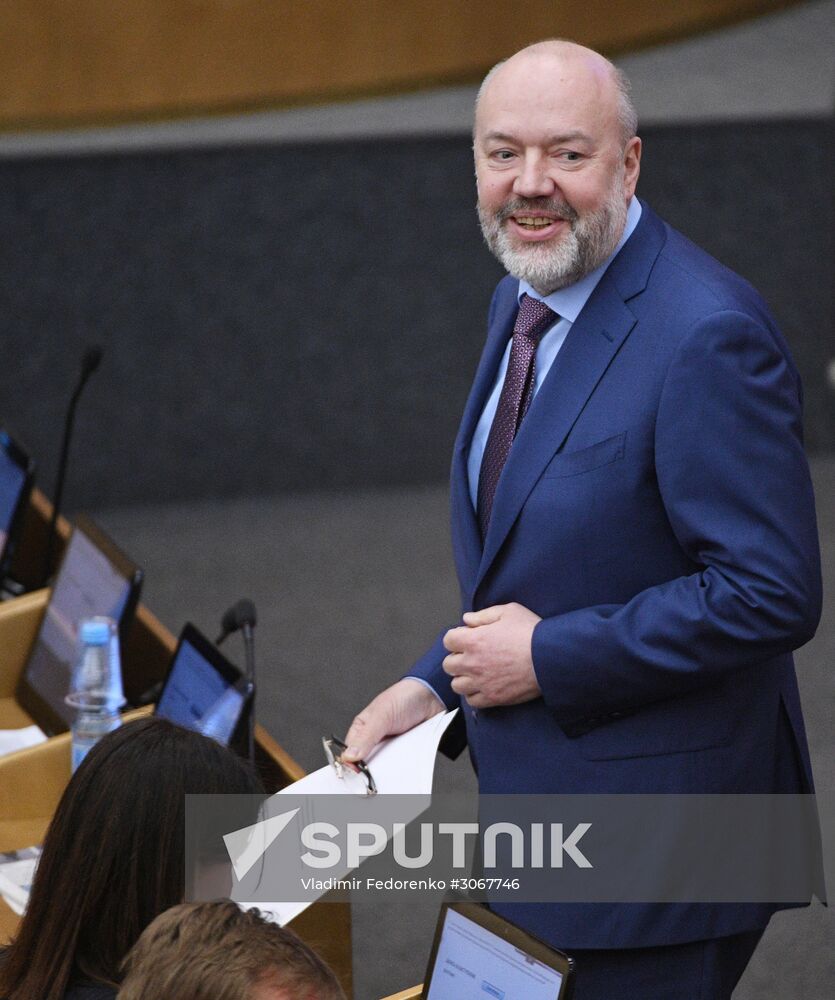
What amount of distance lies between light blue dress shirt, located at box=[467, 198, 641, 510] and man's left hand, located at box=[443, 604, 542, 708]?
184 millimetres

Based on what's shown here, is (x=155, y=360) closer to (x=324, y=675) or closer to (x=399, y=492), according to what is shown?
(x=399, y=492)

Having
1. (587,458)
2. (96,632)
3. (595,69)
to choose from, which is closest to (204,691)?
(96,632)

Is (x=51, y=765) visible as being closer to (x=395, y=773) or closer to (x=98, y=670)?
(x=98, y=670)

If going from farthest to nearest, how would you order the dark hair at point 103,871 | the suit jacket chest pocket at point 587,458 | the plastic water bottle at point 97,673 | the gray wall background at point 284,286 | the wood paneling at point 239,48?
the gray wall background at point 284,286 → the wood paneling at point 239,48 → the plastic water bottle at point 97,673 → the suit jacket chest pocket at point 587,458 → the dark hair at point 103,871

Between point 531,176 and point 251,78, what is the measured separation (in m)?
4.02

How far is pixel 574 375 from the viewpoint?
1.78 m

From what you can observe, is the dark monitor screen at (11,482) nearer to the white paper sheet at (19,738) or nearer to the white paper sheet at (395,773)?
the white paper sheet at (19,738)

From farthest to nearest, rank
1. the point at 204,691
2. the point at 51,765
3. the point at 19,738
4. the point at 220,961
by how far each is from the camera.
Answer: the point at 19,738, the point at 51,765, the point at 204,691, the point at 220,961

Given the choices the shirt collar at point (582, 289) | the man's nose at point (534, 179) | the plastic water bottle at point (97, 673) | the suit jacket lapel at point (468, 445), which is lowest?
the plastic water bottle at point (97, 673)

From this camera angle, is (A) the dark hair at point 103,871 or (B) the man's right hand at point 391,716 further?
(B) the man's right hand at point 391,716

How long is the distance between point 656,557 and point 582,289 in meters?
0.33

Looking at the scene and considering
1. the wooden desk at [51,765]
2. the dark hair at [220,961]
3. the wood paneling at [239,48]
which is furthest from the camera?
the wood paneling at [239,48]

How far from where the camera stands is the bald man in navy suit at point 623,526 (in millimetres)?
1659

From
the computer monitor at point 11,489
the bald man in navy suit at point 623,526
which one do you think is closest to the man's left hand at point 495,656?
the bald man in navy suit at point 623,526
